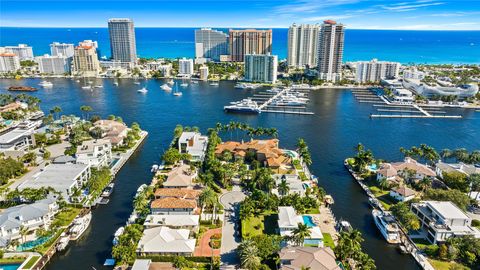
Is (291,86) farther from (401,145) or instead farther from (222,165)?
(222,165)

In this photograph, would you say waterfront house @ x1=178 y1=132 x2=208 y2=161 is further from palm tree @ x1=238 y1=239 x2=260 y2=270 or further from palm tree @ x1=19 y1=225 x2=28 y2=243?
palm tree @ x1=238 y1=239 x2=260 y2=270

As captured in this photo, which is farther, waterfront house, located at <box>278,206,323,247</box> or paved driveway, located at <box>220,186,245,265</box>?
waterfront house, located at <box>278,206,323,247</box>

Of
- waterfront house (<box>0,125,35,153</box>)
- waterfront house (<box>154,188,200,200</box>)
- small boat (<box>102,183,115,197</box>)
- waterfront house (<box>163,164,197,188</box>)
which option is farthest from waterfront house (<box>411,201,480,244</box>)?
waterfront house (<box>0,125,35,153</box>)

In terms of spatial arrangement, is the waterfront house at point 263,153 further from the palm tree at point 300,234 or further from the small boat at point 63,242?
the small boat at point 63,242

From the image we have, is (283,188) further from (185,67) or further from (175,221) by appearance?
(185,67)

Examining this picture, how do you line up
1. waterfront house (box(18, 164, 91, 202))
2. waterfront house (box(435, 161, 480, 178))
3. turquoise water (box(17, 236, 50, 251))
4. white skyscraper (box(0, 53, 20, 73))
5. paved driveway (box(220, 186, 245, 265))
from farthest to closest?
white skyscraper (box(0, 53, 20, 73)) < waterfront house (box(435, 161, 480, 178)) < waterfront house (box(18, 164, 91, 202)) < turquoise water (box(17, 236, 50, 251)) < paved driveway (box(220, 186, 245, 265))

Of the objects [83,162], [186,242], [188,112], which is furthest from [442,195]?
[188,112]
